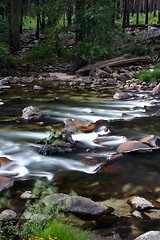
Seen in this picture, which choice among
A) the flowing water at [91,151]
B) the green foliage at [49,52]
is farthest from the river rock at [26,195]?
the green foliage at [49,52]

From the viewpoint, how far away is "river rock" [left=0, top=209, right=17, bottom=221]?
434 cm

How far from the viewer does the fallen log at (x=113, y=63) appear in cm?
2002

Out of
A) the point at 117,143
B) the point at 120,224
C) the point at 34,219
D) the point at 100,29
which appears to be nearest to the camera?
the point at 34,219

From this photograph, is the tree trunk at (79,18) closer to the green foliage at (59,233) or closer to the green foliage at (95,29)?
the green foliage at (95,29)

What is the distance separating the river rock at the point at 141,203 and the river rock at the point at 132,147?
6.56ft

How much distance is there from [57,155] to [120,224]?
8.72ft

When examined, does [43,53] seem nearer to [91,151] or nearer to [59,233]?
[91,151]

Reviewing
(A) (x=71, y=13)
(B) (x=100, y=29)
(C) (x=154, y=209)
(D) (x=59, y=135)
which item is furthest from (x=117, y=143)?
(A) (x=71, y=13)

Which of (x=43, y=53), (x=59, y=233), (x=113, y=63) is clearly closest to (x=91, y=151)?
(x=59, y=233)

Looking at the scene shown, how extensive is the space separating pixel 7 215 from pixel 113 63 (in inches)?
659

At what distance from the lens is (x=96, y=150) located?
727 centimetres

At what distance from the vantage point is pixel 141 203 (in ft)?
15.7

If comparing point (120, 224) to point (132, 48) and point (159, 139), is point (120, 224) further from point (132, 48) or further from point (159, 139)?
point (132, 48)

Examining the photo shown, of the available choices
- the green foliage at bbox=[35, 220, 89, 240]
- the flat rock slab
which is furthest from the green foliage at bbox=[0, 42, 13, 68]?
the green foliage at bbox=[35, 220, 89, 240]
